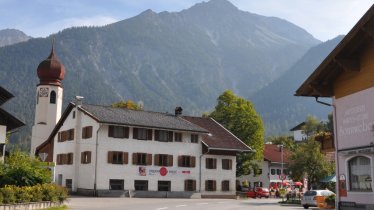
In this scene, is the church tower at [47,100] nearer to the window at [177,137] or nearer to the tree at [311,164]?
the window at [177,137]

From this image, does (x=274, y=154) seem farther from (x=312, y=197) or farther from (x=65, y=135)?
(x=312, y=197)

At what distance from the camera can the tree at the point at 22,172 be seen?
25297 mm

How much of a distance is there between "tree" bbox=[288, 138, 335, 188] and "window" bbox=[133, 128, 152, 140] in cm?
1492

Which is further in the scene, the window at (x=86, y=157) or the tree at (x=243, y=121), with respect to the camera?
the tree at (x=243, y=121)

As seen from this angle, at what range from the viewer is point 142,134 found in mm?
51688

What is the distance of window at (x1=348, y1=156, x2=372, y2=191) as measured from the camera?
15.4 meters

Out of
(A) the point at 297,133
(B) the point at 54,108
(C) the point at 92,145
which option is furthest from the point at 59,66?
(A) the point at 297,133

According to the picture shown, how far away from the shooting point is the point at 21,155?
27562 mm

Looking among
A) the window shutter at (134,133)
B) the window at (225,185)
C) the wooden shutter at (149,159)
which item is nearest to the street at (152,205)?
the wooden shutter at (149,159)

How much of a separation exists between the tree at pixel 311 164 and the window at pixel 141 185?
14.9 metres

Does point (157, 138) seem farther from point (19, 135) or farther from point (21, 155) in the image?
point (19, 135)

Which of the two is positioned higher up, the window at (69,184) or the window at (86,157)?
the window at (86,157)

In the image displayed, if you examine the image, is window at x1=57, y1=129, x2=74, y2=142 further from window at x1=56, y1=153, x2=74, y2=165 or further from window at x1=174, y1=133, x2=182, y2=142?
window at x1=174, y1=133, x2=182, y2=142

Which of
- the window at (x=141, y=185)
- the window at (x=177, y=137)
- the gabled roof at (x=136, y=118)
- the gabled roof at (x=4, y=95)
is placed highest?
the gabled roof at (x=136, y=118)
